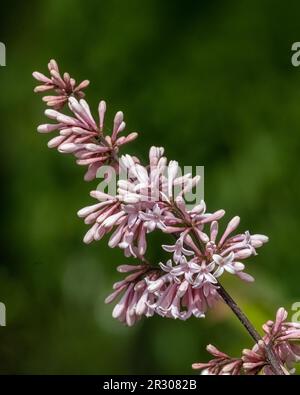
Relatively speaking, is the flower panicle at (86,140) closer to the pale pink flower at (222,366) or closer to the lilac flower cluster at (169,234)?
the lilac flower cluster at (169,234)

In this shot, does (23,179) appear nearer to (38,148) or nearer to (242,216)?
(38,148)

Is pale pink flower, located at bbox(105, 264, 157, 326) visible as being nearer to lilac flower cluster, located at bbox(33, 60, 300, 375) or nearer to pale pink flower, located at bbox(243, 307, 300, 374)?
lilac flower cluster, located at bbox(33, 60, 300, 375)

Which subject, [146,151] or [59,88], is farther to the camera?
[146,151]

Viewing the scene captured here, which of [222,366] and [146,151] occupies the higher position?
[146,151]

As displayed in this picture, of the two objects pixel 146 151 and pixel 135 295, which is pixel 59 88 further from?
pixel 146 151

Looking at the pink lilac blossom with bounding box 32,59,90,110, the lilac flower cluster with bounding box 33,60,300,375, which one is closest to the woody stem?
the lilac flower cluster with bounding box 33,60,300,375

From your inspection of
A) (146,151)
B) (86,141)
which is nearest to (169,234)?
(86,141)

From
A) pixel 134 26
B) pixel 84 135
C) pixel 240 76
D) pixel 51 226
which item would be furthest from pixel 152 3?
pixel 84 135
